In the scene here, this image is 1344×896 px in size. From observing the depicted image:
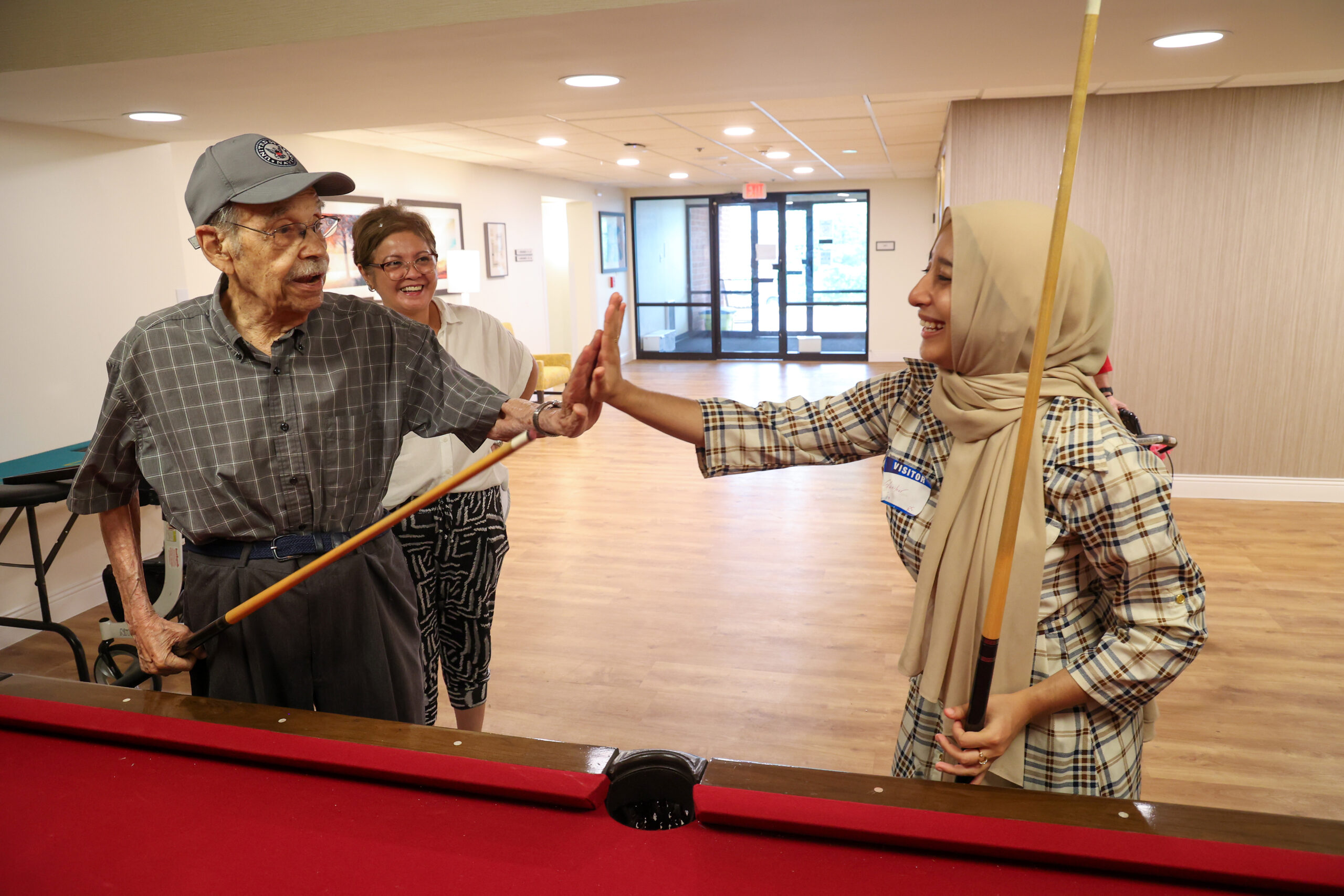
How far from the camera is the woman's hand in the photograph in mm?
1584

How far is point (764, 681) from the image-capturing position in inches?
137

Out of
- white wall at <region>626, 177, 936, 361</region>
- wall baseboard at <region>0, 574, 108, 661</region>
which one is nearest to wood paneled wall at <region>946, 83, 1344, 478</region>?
wall baseboard at <region>0, 574, 108, 661</region>

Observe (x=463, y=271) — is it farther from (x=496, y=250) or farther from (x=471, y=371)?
(x=471, y=371)

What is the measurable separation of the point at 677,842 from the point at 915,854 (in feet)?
0.95

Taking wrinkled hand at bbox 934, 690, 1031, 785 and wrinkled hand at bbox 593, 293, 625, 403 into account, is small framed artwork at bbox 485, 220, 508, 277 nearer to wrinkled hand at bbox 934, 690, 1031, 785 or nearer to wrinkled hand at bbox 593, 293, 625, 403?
wrinkled hand at bbox 593, 293, 625, 403

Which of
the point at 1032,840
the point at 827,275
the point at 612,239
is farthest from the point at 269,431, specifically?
the point at 827,275

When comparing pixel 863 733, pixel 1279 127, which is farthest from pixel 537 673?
pixel 1279 127

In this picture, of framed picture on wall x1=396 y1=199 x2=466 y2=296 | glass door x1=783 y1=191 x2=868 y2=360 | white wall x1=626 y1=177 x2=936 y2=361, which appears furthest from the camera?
glass door x1=783 y1=191 x2=868 y2=360

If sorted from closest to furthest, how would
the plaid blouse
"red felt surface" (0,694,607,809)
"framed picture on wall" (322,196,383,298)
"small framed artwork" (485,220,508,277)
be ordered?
1. "red felt surface" (0,694,607,809)
2. the plaid blouse
3. "framed picture on wall" (322,196,383,298)
4. "small framed artwork" (485,220,508,277)

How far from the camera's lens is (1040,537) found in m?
1.33

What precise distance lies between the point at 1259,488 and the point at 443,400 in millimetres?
6023

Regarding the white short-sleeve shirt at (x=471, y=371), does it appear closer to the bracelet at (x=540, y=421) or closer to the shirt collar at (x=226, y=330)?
the bracelet at (x=540, y=421)

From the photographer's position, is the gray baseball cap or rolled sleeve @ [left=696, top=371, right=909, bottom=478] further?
rolled sleeve @ [left=696, top=371, right=909, bottom=478]

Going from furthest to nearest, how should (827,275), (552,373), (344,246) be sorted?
(827,275), (552,373), (344,246)
